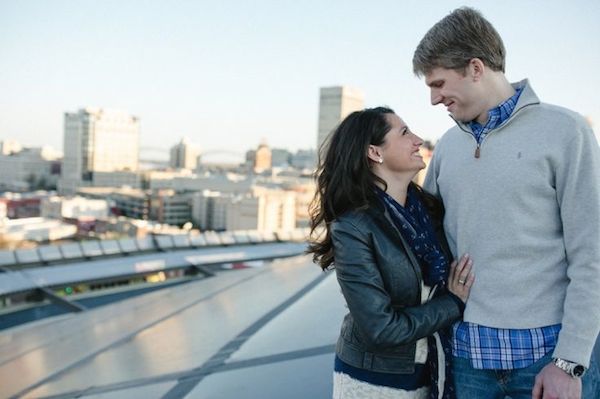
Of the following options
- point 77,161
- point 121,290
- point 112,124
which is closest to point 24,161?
point 77,161

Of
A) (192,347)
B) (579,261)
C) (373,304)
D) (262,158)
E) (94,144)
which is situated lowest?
(192,347)

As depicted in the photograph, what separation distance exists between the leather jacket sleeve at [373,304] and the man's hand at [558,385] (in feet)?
0.60

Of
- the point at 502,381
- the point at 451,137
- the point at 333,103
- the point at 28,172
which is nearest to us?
the point at 502,381

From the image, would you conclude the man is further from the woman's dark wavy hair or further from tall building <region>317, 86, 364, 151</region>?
tall building <region>317, 86, 364, 151</region>

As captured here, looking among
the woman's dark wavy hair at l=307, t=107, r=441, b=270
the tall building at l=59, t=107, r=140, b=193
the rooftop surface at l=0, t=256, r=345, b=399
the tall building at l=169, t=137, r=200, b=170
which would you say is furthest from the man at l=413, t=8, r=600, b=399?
the tall building at l=169, t=137, r=200, b=170

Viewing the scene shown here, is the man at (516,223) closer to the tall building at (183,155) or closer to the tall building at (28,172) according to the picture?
the tall building at (28,172)

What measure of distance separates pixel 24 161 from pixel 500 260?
2768 inches

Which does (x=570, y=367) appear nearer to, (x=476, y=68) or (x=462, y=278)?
(x=462, y=278)

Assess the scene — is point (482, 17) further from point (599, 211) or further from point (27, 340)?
point (27, 340)

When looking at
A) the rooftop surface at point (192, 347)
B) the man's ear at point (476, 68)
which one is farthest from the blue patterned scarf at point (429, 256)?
the rooftop surface at point (192, 347)

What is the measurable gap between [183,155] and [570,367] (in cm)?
8879

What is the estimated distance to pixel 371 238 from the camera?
40.6 inches

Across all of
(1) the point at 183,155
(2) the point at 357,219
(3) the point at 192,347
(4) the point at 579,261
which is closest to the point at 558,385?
(4) the point at 579,261

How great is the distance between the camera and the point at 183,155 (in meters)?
87.4
